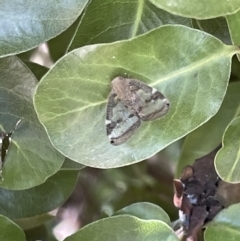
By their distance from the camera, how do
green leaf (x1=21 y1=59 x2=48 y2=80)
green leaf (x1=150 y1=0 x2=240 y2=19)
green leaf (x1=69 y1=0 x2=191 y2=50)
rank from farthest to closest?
green leaf (x1=21 y1=59 x2=48 y2=80)
green leaf (x1=69 y1=0 x2=191 y2=50)
green leaf (x1=150 y1=0 x2=240 y2=19)

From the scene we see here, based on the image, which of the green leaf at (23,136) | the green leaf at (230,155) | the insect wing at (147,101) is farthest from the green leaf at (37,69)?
the green leaf at (230,155)

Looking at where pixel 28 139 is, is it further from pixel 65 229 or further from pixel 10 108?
pixel 65 229

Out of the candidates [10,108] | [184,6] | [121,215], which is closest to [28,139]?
[10,108]

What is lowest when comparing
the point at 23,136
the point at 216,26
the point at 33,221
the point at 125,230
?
the point at 33,221

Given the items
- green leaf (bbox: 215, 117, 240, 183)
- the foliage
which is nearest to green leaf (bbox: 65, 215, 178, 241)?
the foliage

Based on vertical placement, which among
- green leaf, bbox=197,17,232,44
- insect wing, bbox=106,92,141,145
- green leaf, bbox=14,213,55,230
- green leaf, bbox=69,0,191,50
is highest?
green leaf, bbox=69,0,191,50

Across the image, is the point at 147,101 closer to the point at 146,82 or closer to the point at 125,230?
the point at 146,82

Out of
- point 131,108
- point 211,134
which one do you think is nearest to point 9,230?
point 131,108

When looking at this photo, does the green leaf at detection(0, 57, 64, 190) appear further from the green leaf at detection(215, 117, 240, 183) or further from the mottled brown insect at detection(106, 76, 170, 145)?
the green leaf at detection(215, 117, 240, 183)
